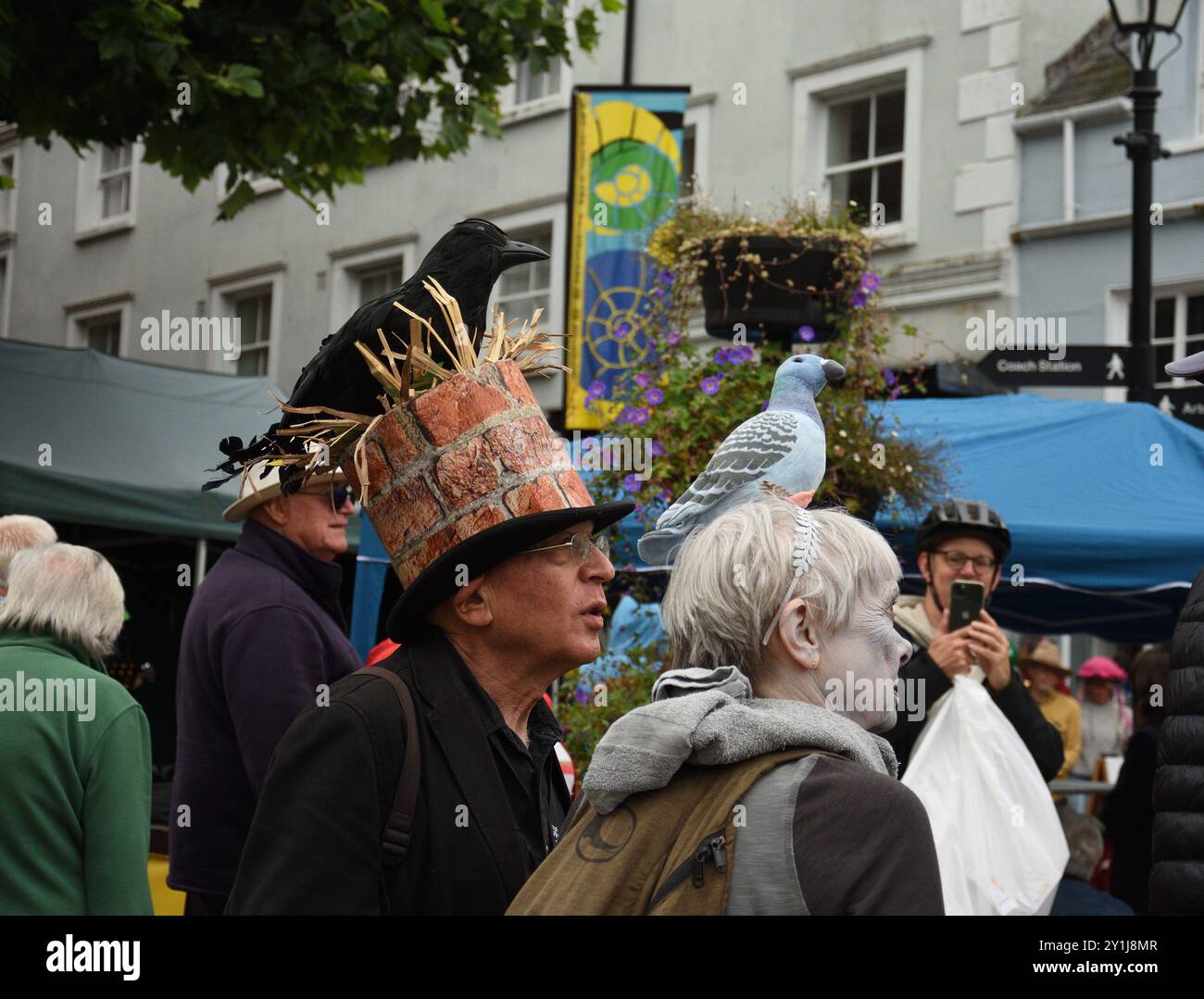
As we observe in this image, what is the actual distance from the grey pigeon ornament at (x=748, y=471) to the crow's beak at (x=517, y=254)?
629 millimetres

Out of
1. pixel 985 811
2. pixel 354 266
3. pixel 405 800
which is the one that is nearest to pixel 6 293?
pixel 354 266

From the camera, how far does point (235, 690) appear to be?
12.1 feet

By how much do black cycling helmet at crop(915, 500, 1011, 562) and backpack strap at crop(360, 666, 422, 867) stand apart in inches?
95.0

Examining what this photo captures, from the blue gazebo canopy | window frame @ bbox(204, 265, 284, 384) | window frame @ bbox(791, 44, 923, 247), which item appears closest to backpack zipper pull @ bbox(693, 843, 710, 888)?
the blue gazebo canopy

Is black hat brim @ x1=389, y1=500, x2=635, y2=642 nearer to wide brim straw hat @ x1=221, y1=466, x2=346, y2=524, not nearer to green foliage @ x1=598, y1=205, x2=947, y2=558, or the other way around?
wide brim straw hat @ x1=221, y1=466, x2=346, y2=524

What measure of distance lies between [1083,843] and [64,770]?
16.3 feet

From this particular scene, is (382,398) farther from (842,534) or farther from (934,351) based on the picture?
(934,351)

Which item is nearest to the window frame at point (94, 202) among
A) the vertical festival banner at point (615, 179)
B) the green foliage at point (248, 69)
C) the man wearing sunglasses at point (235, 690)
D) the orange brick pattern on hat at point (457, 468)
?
the green foliage at point (248, 69)

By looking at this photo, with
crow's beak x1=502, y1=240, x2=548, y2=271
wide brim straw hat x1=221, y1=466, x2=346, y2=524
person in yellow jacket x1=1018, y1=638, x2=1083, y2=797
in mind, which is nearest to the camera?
crow's beak x1=502, y1=240, x2=548, y2=271

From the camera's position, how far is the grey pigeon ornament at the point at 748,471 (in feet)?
9.43

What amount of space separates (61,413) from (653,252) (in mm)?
6092

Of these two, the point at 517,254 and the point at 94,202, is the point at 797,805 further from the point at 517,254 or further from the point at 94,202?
the point at 94,202

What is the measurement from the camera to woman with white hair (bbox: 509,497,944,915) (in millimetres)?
1748
